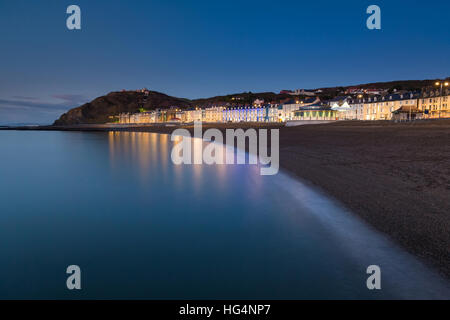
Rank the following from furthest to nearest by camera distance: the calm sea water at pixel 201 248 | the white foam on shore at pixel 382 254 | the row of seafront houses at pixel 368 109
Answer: the row of seafront houses at pixel 368 109, the calm sea water at pixel 201 248, the white foam on shore at pixel 382 254

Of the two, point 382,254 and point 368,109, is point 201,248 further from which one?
point 368,109

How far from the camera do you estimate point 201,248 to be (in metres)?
5.37

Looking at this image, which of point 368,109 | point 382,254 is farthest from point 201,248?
point 368,109

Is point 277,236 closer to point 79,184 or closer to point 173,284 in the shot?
point 173,284

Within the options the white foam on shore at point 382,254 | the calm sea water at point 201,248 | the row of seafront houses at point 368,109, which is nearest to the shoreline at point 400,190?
the white foam on shore at point 382,254

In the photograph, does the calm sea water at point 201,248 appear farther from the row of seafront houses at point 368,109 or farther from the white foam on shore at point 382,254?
the row of seafront houses at point 368,109

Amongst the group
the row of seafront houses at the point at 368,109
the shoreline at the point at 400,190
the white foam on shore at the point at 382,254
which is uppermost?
the row of seafront houses at the point at 368,109

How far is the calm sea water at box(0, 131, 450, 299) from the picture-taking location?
3994mm

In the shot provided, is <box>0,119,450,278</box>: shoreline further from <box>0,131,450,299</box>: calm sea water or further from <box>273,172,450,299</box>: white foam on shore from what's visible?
<box>0,131,450,299</box>: calm sea water

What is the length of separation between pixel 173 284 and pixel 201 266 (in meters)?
0.60

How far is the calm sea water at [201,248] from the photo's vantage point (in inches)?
157

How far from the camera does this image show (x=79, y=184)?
41.3 ft

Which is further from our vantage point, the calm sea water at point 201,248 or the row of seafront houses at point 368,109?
the row of seafront houses at point 368,109
